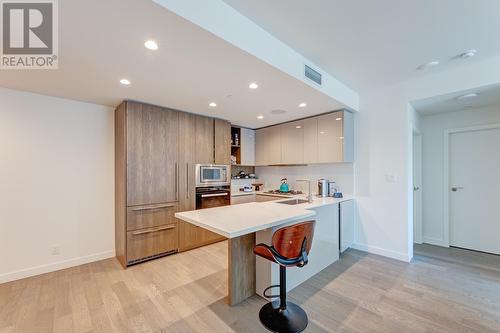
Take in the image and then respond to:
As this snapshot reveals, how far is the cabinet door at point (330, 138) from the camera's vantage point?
11.8 ft

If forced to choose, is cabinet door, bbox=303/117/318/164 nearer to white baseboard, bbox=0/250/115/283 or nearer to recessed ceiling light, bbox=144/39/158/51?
recessed ceiling light, bbox=144/39/158/51

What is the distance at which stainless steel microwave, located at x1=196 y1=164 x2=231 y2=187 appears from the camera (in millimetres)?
3816

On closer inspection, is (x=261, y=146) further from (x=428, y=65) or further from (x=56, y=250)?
(x=56, y=250)

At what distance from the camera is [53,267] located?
9.71 feet

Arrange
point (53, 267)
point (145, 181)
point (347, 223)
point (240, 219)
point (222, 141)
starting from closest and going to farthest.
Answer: point (240, 219) → point (53, 267) → point (145, 181) → point (347, 223) → point (222, 141)

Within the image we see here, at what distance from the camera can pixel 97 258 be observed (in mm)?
3299

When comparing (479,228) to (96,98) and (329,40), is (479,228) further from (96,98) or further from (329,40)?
(96,98)

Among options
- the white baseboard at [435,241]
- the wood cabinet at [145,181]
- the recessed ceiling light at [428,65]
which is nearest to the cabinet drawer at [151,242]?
the wood cabinet at [145,181]

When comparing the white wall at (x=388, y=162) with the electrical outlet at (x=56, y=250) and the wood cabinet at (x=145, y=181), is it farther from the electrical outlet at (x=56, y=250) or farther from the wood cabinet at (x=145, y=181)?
the electrical outlet at (x=56, y=250)

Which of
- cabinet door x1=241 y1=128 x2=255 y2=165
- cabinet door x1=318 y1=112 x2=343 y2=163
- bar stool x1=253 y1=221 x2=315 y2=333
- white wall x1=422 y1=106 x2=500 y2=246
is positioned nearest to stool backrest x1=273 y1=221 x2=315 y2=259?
bar stool x1=253 y1=221 x2=315 y2=333

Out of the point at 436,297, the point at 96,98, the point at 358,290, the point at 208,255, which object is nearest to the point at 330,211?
the point at 358,290

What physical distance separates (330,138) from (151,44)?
3.00 meters

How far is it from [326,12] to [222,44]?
2.95ft

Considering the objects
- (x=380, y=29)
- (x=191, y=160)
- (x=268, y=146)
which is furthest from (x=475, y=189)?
(x=191, y=160)
